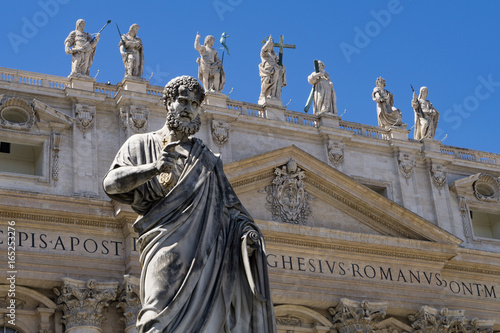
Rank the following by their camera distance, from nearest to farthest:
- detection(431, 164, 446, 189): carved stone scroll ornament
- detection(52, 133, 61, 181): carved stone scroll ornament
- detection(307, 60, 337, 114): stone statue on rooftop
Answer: detection(52, 133, 61, 181): carved stone scroll ornament
detection(307, 60, 337, 114): stone statue on rooftop
detection(431, 164, 446, 189): carved stone scroll ornament

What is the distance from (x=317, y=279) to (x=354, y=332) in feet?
4.81

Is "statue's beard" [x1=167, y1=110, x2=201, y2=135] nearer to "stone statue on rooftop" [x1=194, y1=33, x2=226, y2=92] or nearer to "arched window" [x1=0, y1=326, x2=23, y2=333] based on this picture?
"arched window" [x1=0, y1=326, x2=23, y2=333]

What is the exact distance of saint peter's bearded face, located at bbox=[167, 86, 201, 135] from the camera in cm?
629

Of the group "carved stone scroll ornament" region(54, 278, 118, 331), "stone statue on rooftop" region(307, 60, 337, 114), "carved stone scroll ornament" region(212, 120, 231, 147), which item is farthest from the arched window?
"stone statue on rooftop" region(307, 60, 337, 114)

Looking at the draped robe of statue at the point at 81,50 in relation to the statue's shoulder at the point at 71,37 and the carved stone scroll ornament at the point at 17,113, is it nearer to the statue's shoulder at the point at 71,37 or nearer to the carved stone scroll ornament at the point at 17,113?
the statue's shoulder at the point at 71,37

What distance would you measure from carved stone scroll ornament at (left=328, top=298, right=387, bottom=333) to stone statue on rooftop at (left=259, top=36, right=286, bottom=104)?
18.1ft

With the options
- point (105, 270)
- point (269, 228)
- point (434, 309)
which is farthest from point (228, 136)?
point (434, 309)

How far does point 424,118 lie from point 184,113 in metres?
23.5

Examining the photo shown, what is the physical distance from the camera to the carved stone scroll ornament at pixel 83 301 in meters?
22.3

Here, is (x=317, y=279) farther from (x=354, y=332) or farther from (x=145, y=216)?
(x=145, y=216)

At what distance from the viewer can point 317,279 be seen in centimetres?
2514

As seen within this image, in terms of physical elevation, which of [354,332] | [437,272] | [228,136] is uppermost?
[228,136]

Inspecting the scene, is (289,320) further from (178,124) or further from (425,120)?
(178,124)

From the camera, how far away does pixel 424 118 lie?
29266mm
